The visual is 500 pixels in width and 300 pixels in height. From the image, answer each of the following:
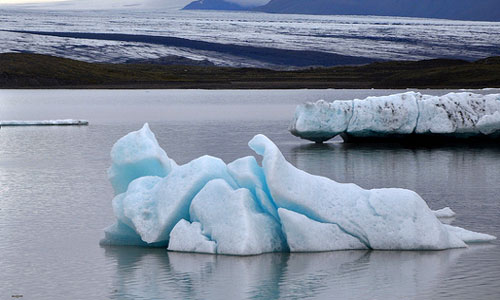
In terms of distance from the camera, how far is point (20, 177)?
18766mm

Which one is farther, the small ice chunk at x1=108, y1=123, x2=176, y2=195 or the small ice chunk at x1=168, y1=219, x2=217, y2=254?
the small ice chunk at x1=108, y1=123, x2=176, y2=195

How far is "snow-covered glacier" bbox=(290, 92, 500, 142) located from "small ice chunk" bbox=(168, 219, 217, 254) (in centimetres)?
1254

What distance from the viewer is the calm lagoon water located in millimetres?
9344

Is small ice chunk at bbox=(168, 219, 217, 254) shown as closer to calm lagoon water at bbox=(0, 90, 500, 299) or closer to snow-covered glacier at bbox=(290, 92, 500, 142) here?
calm lagoon water at bbox=(0, 90, 500, 299)

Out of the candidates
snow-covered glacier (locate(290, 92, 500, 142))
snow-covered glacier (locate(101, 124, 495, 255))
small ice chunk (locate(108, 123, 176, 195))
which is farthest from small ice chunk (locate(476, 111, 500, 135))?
small ice chunk (locate(108, 123, 176, 195))

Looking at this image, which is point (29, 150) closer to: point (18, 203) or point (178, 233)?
point (18, 203)

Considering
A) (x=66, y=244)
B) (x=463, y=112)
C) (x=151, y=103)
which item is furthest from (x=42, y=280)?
(x=151, y=103)

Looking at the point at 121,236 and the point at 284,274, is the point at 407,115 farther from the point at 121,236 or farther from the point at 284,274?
the point at 284,274

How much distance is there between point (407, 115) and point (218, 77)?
50.9 metres

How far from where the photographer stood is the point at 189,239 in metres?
10.4

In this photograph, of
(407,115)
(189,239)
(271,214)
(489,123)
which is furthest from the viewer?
(489,123)

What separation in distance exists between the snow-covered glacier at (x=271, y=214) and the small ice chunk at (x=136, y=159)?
696 mm

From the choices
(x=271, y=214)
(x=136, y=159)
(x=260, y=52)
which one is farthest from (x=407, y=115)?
(x=260, y=52)

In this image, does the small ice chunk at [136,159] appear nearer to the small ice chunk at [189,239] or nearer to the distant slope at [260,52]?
the small ice chunk at [189,239]
